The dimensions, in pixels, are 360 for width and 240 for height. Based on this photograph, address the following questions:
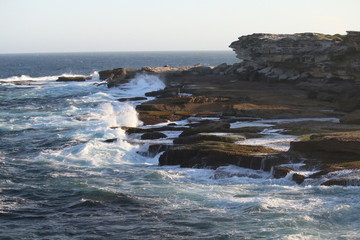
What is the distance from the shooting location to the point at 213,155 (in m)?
23.4

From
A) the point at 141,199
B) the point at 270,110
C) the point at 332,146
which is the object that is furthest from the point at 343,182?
the point at 270,110

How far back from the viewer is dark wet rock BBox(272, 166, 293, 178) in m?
20.9

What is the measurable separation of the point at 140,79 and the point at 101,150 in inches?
1479

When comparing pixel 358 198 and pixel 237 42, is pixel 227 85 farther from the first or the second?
pixel 358 198

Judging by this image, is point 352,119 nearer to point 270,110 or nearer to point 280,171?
point 270,110

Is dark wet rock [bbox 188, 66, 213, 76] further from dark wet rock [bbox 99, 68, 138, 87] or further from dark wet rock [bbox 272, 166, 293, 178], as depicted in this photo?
dark wet rock [bbox 272, 166, 293, 178]

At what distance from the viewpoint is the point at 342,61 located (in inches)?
1738

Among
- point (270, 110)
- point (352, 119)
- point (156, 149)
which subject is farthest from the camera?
point (270, 110)

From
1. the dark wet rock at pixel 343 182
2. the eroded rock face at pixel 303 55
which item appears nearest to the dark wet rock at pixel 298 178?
the dark wet rock at pixel 343 182

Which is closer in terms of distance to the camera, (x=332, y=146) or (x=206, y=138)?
(x=332, y=146)

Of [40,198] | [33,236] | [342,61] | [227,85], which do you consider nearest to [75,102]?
[227,85]

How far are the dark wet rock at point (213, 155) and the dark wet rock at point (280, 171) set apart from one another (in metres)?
0.92

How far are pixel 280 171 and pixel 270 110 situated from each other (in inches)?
550

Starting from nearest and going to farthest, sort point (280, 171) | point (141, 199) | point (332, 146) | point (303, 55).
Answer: point (141, 199) → point (280, 171) → point (332, 146) → point (303, 55)
